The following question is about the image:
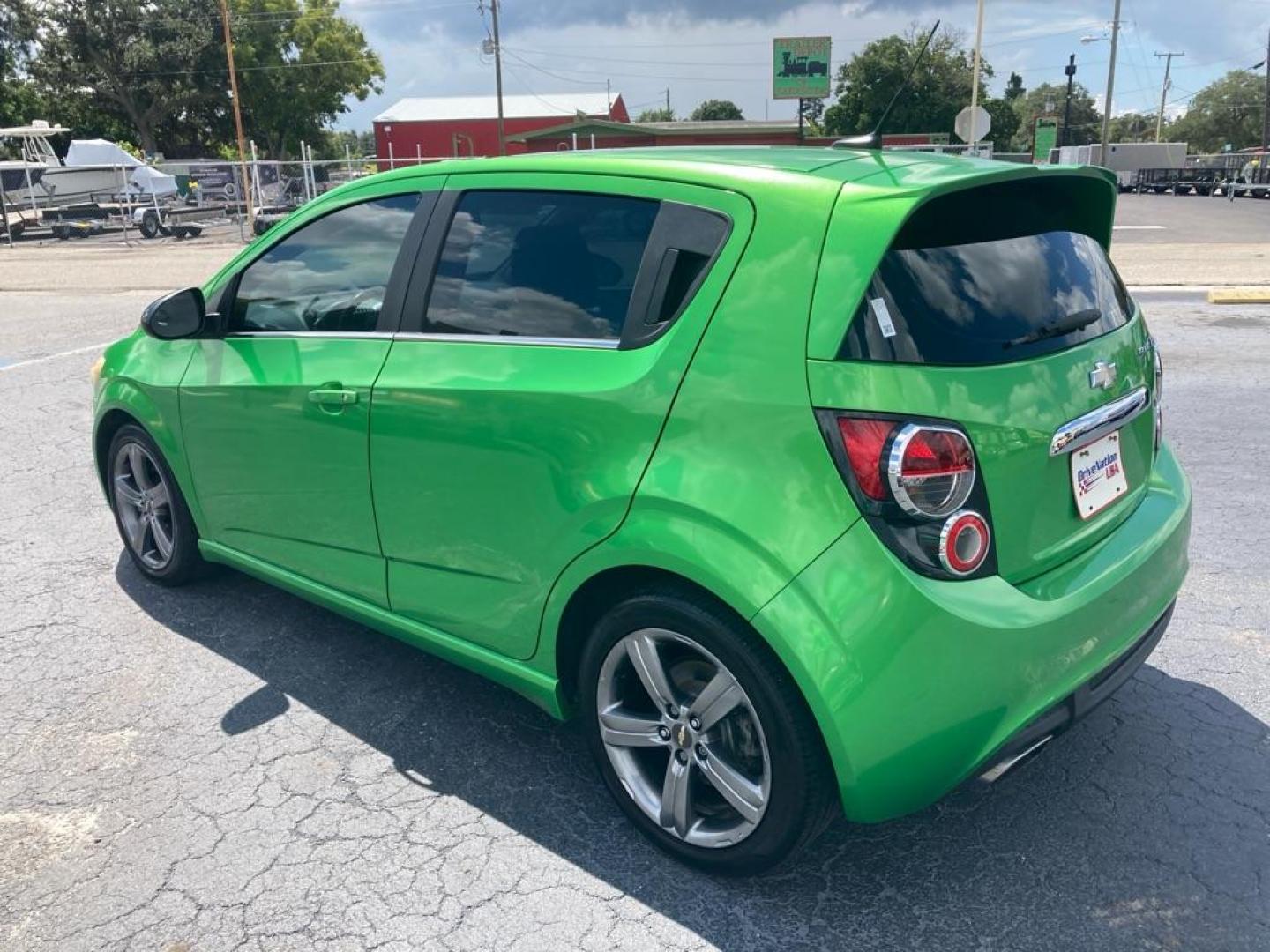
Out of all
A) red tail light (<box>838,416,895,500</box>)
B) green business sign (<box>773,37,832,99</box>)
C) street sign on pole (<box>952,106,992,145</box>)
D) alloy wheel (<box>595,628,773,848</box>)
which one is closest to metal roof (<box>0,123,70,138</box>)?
street sign on pole (<box>952,106,992,145</box>)

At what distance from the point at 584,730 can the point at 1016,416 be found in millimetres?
1386

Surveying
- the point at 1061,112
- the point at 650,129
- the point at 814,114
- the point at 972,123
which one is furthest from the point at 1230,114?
the point at 972,123

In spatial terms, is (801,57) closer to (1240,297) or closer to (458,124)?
(458,124)

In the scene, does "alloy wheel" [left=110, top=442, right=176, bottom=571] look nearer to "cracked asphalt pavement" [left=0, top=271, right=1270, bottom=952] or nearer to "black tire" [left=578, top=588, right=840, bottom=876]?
"cracked asphalt pavement" [left=0, top=271, right=1270, bottom=952]

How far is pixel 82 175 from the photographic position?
31297 millimetres

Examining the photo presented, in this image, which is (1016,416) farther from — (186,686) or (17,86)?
(17,86)

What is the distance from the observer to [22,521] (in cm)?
525

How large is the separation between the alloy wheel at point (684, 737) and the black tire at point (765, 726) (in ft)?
0.09

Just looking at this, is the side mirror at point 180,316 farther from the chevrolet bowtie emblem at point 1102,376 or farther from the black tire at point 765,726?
the chevrolet bowtie emblem at point 1102,376

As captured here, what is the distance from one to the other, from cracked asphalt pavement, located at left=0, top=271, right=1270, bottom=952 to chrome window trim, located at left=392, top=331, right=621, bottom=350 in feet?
4.16

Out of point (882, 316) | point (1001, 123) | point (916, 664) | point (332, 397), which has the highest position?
point (1001, 123)

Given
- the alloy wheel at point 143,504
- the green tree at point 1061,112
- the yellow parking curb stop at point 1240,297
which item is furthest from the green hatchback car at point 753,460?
the green tree at point 1061,112

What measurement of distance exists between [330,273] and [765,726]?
2098 mm

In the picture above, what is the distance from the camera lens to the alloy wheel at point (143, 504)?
4207 millimetres
